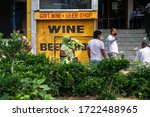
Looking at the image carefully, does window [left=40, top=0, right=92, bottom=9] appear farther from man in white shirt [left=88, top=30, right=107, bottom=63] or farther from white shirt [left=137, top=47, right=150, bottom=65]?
white shirt [left=137, top=47, right=150, bottom=65]

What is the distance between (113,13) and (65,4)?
8.33 meters

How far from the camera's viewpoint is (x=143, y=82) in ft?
29.0

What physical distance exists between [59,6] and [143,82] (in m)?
9.62

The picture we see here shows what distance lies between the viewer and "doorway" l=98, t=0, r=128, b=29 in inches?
1001

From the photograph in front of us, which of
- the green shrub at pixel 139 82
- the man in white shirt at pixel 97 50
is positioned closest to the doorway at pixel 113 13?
the man in white shirt at pixel 97 50

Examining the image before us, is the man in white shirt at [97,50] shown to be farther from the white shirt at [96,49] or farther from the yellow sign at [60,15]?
the yellow sign at [60,15]

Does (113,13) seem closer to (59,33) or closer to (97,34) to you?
(59,33)

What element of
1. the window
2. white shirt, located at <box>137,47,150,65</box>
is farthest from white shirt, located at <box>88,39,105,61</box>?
the window

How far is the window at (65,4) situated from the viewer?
709 inches

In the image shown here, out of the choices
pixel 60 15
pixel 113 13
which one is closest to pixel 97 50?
pixel 60 15

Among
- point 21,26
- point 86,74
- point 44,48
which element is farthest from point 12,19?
point 86,74

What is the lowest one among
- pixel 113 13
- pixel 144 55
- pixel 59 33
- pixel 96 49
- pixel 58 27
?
pixel 144 55

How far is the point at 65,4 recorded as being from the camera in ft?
59.3

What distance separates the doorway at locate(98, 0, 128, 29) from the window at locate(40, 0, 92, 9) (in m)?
7.18
